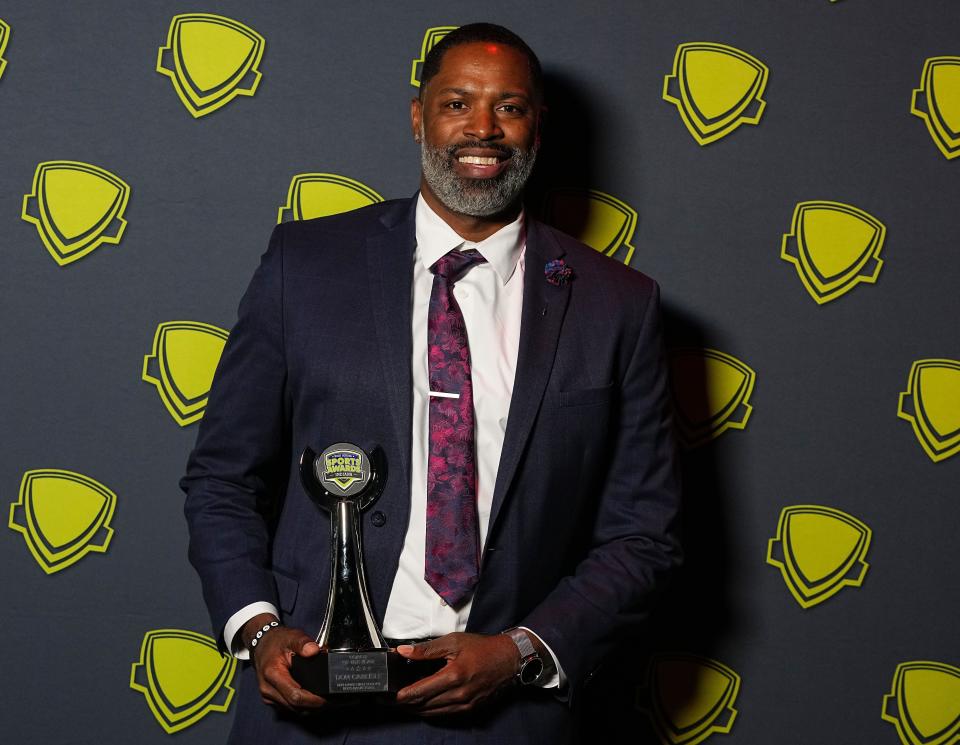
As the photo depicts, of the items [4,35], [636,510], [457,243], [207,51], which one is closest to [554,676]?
[636,510]

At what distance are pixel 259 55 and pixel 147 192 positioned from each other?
0.98 feet

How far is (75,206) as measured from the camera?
6.07 feet

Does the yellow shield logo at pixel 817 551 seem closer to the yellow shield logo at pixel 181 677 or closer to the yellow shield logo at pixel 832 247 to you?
the yellow shield logo at pixel 832 247

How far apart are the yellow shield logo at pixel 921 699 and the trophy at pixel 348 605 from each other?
40.8 inches

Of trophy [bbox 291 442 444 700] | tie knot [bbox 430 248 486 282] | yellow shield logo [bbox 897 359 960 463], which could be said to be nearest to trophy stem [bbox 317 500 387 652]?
trophy [bbox 291 442 444 700]

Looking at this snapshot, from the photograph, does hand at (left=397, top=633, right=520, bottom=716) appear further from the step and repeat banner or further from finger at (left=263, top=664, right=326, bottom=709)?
the step and repeat banner

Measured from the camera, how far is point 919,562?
197 centimetres

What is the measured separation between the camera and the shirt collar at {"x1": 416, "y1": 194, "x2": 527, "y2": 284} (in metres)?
1.60

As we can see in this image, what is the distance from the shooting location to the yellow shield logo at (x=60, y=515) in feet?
6.15

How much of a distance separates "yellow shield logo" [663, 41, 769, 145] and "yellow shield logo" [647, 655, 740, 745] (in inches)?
36.6

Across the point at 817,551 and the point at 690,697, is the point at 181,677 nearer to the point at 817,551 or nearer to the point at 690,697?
the point at 690,697

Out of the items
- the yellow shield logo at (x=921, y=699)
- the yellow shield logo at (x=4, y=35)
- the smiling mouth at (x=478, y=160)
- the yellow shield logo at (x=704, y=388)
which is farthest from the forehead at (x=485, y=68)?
the yellow shield logo at (x=921, y=699)

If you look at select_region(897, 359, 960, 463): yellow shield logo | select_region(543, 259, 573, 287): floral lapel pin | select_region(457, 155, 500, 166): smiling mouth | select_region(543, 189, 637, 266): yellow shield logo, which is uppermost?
select_region(457, 155, 500, 166): smiling mouth

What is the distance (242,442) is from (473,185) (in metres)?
0.49
